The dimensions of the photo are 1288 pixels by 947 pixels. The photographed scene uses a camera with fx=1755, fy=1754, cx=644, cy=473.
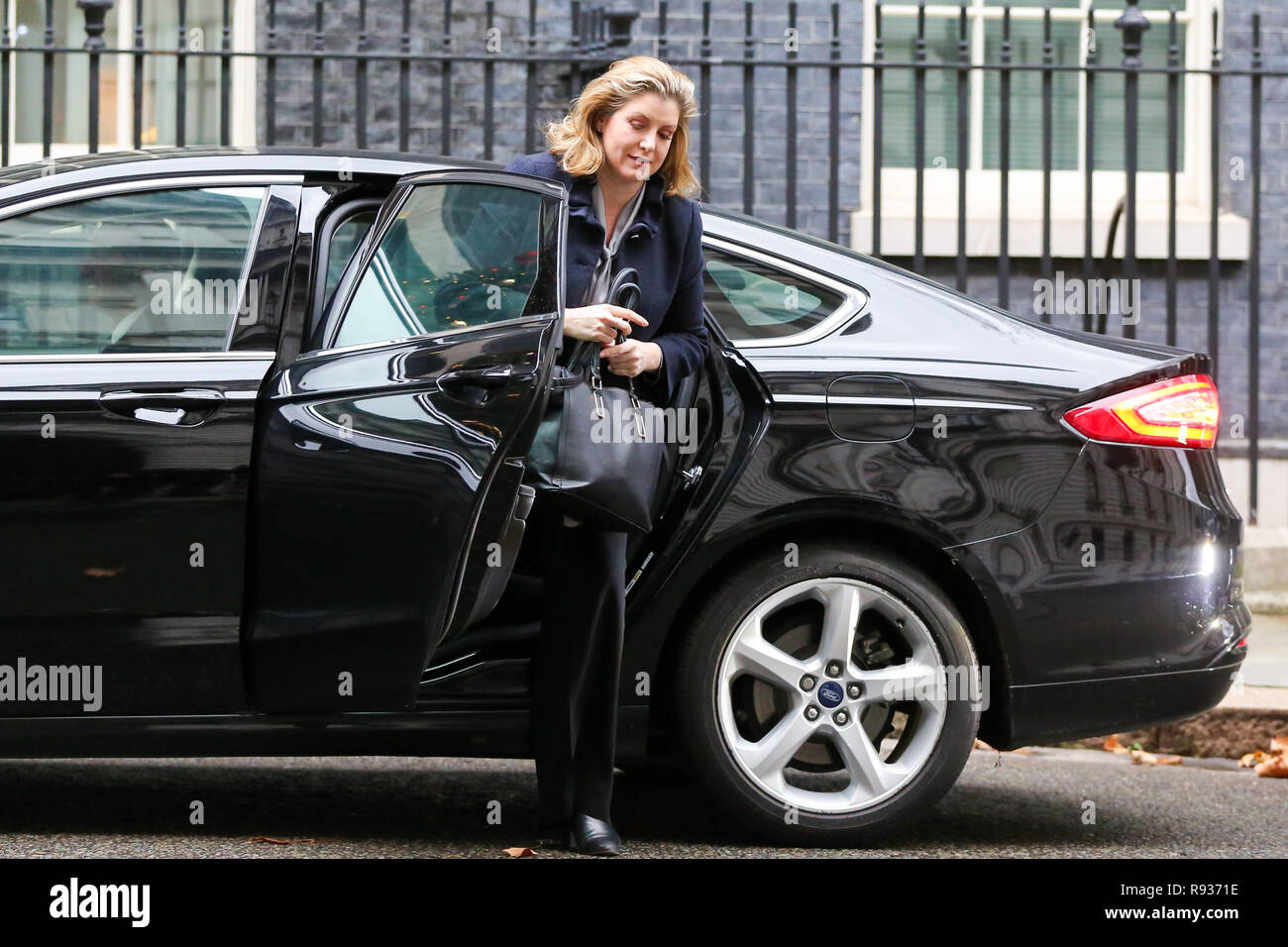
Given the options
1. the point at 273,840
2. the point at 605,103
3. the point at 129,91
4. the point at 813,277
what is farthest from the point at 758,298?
the point at 129,91

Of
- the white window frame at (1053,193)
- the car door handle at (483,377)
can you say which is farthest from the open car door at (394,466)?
the white window frame at (1053,193)

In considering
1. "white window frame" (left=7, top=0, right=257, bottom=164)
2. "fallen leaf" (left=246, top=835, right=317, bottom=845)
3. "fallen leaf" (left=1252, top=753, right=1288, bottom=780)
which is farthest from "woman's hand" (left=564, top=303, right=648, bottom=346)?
"white window frame" (left=7, top=0, right=257, bottom=164)

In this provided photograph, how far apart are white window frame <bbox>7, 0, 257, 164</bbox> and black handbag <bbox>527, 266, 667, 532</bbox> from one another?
5729 mm

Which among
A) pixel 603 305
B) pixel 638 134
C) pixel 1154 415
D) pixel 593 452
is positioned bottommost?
pixel 593 452

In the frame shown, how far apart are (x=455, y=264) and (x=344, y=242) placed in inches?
11.6

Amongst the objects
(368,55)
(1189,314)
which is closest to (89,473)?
(368,55)

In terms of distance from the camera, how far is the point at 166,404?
3725 millimetres

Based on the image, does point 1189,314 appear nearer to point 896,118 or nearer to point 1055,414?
point 896,118

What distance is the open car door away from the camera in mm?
3639

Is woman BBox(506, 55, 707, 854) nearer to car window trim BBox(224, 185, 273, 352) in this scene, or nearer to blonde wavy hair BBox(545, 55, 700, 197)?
blonde wavy hair BBox(545, 55, 700, 197)

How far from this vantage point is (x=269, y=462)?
12.1 feet

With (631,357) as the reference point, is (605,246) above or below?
above

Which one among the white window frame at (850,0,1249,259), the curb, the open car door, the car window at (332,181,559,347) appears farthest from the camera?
the white window frame at (850,0,1249,259)

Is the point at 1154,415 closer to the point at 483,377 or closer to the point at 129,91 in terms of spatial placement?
the point at 483,377
